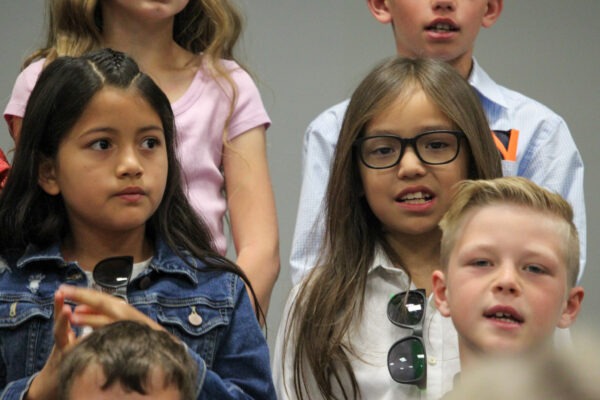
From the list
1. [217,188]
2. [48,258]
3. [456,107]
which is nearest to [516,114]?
[456,107]

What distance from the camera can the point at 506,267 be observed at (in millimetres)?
1716

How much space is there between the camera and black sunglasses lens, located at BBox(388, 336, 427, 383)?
6.54 ft

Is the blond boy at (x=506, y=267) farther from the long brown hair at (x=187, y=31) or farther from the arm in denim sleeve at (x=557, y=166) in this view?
the long brown hair at (x=187, y=31)

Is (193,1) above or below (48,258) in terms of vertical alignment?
above

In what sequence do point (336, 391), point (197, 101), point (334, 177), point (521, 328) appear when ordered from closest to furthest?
point (521, 328) → point (336, 391) → point (334, 177) → point (197, 101)

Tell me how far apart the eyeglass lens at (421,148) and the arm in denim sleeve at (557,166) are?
442mm

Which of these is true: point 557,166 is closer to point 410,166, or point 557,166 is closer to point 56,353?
point 410,166

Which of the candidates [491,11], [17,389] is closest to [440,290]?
[17,389]

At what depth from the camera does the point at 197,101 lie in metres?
2.45

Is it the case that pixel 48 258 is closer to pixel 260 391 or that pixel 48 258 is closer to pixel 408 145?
pixel 260 391

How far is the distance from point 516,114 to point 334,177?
0.65m

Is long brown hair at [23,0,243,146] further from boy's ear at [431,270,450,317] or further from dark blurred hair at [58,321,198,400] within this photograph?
dark blurred hair at [58,321,198,400]

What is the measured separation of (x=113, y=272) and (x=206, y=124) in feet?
2.05

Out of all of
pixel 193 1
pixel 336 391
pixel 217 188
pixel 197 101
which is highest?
pixel 193 1
